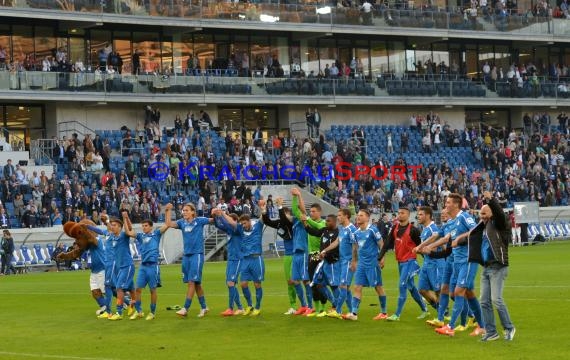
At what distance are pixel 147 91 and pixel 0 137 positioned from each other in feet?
26.3

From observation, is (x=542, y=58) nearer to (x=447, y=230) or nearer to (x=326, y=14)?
(x=326, y=14)

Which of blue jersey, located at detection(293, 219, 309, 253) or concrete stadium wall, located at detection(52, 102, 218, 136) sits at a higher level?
concrete stadium wall, located at detection(52, 102, 218, 136)

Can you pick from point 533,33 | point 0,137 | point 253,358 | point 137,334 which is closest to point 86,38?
point 0,137

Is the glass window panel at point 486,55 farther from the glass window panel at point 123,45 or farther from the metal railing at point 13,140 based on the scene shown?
the metal railing at point 13,140

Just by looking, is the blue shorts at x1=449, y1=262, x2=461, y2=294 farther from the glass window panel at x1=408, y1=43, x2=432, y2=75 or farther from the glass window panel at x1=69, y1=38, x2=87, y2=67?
the glass window panel at x1=408, y1=43, x2=432, y2=75

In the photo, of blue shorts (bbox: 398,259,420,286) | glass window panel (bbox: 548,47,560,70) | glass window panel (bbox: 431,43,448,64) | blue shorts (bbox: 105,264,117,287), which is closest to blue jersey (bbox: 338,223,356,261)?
blue shorts (bbox: 398,259,420,286)

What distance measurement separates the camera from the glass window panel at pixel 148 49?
192 feet

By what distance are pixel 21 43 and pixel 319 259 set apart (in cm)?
3658

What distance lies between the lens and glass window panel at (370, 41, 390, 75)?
66.4 meters

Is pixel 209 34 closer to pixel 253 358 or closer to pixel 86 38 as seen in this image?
Result: pixel 86 38

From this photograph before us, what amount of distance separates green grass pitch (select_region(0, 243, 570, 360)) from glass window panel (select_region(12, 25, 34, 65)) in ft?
91.5

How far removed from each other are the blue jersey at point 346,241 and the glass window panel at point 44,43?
36.6 metres

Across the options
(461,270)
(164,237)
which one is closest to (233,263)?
(461,270)

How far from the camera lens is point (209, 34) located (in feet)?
200
